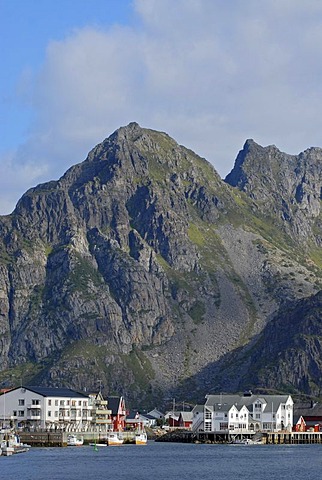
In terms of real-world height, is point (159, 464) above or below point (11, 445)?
below

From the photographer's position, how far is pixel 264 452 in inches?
7574

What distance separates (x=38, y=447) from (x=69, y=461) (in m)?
40.1

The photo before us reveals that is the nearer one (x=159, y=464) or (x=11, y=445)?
(x=159, y=464)

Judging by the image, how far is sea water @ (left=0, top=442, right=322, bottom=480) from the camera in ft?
455

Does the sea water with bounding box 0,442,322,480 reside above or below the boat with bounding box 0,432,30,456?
below

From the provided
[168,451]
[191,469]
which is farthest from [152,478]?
→ [168,451]

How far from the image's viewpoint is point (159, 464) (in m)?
158

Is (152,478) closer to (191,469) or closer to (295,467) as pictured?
(191,469)

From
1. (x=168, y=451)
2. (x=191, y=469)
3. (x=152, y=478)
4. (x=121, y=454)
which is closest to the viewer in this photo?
(x=152, y=478)

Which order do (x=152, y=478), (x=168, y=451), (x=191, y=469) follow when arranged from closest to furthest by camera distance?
(x=152, y=478), (x=191, y=469), (x=168, y=451)

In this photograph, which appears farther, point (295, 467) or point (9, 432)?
point (9, 432)

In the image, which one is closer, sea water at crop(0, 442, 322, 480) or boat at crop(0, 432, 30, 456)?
sea water at crop(0, 442, 322, 480)

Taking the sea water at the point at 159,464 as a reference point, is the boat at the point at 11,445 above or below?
above

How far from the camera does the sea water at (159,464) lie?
138625mm
